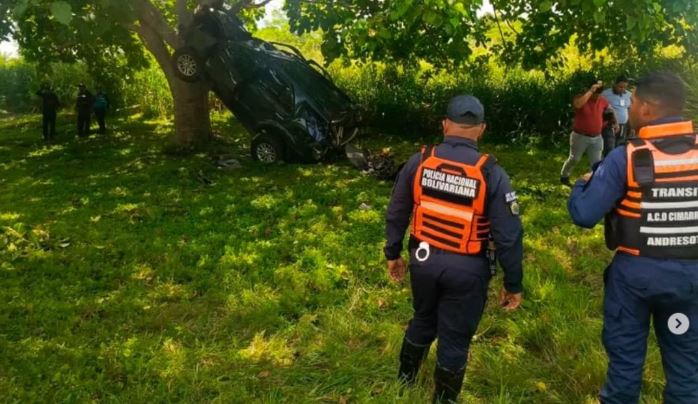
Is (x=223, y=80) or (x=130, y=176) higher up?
(x=223, y=80)

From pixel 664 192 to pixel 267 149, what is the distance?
8406mm

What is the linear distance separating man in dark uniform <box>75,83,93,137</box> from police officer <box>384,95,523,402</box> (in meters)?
13.5

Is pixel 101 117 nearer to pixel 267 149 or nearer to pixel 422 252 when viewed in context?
pixel 267 149

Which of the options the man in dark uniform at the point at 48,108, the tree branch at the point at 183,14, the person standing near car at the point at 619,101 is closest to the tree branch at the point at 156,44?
the tree branch at the point at 183,14

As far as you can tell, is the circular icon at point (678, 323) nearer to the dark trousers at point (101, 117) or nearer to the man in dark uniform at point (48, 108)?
the man in dark uniform at point (48, 108)

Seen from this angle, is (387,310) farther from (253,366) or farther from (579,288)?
(579,288)

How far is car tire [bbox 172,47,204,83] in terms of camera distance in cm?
1051

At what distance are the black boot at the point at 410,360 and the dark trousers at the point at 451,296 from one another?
0.81 feet

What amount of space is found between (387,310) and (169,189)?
17.3 feet

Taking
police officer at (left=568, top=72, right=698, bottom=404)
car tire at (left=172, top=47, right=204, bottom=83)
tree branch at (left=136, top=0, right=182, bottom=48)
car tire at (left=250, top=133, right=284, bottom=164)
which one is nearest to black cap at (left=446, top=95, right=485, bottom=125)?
police officer at (left=568, top=72, right=698, bottom=404)

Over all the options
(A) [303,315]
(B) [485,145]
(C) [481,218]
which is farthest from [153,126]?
(C) [481,218]

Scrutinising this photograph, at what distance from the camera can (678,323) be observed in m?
2.69

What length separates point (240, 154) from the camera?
11250mm

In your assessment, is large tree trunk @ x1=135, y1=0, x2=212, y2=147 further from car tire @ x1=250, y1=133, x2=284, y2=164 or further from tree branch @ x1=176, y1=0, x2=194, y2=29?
car tire @ x1=250, y1=133, x2=284, y2=164
